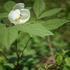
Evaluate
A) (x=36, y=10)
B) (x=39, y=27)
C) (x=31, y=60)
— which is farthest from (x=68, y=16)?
(x=39, y=27)

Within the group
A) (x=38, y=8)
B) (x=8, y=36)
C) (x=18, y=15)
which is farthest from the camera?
(x=38, y=8)

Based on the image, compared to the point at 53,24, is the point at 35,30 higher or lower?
higher

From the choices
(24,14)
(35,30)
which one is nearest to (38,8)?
(24,14)

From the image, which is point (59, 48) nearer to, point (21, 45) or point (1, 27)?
point (21, 45)

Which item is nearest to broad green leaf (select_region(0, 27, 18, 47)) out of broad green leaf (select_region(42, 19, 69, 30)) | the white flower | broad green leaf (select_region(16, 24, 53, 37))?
broad green leaf (select_region(16, 24, 53, 37))

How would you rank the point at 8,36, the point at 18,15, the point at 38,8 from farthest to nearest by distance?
the point at 38,8 → the point at 18,15 → the point at 8,36

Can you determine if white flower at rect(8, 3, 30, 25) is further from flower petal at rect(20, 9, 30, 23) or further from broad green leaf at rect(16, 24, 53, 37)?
broad green leaf at rect(16, 24, 53, 37)

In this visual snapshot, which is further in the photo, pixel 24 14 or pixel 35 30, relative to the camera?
pixel 24 14

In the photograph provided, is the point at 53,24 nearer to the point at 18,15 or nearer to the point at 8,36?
the point at 18,15

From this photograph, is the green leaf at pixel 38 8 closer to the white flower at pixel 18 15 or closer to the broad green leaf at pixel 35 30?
the white flower at pixel 18 15
